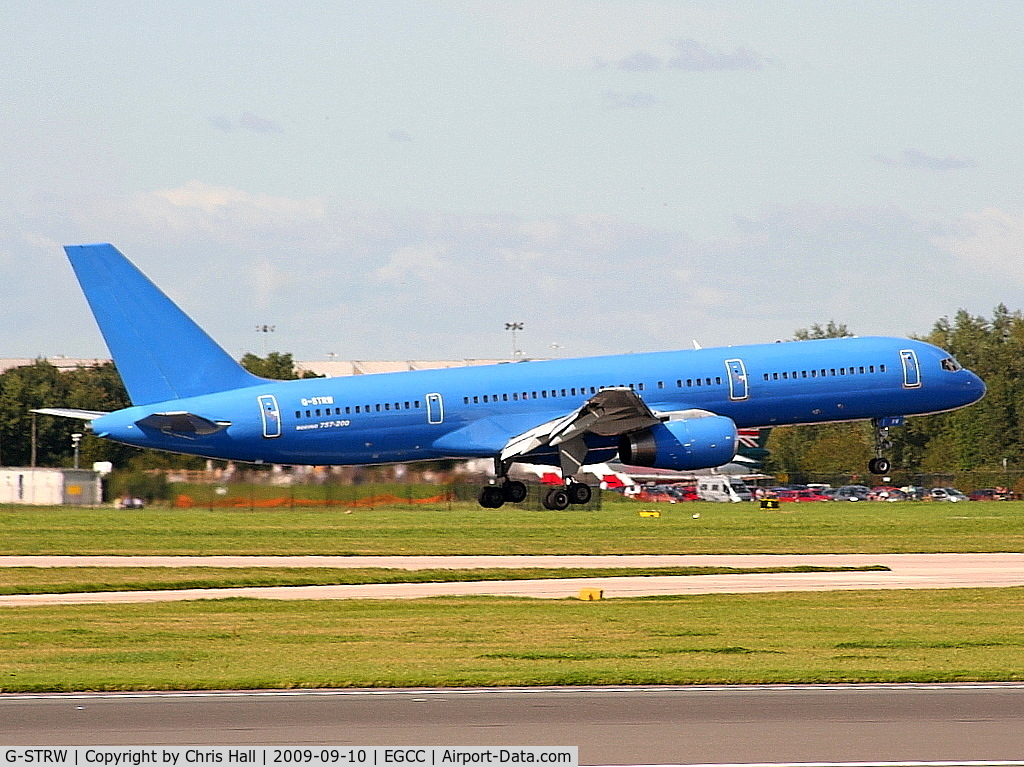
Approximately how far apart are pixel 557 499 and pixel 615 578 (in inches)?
485

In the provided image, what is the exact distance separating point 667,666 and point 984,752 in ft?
28.0

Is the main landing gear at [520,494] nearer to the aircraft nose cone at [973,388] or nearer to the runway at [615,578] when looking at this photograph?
the runway at [615,578]

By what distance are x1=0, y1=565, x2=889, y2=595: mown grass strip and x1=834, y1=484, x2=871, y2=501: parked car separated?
51.4 metres

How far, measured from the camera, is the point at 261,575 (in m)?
42.7

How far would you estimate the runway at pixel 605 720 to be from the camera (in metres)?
17.3

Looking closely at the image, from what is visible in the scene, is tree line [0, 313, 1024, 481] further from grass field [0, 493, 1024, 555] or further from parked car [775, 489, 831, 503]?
grass field [0, 493, 1024, 555]

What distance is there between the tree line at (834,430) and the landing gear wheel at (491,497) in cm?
3122

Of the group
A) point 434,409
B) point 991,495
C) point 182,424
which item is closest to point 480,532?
point 434,409

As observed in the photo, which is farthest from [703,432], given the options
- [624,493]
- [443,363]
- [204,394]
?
[443,363]

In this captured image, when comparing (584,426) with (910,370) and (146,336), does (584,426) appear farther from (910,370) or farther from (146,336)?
(146,336)

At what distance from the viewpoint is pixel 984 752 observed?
55.7ft

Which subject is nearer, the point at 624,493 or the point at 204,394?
the point at 204,394

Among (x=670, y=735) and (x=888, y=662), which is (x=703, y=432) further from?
(x=670, y=735)
